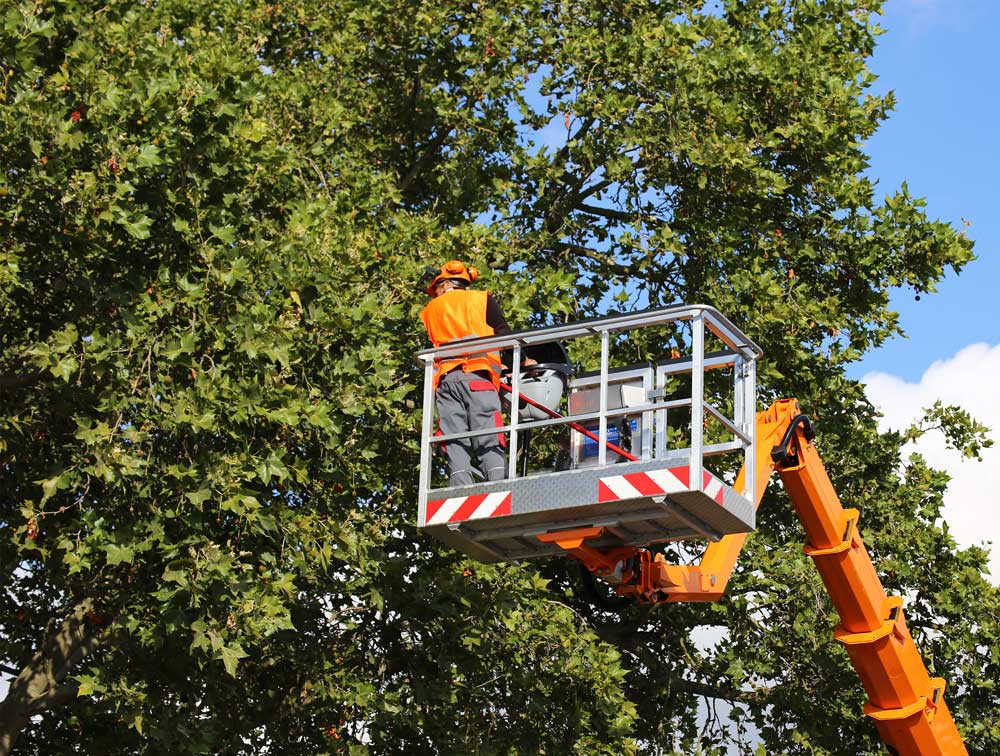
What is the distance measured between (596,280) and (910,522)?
4.96 meters

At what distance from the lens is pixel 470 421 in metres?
10.9

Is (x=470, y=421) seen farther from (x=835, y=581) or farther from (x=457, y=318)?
(x=835, y=581)

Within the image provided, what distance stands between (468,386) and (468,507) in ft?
3.29

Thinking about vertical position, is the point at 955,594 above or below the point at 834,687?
above

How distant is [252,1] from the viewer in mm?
20609

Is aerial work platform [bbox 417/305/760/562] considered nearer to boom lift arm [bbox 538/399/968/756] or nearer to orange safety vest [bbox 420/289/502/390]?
orange safety vest [bbox 420/289/502/390]

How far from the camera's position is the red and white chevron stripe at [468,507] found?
33.6 feet

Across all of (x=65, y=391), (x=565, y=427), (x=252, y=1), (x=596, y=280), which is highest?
(x=252, y=1)

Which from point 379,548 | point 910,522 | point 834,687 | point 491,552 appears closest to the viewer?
point 491,552

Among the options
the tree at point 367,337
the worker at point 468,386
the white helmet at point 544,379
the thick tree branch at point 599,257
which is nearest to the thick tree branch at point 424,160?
the tree at point 367,337

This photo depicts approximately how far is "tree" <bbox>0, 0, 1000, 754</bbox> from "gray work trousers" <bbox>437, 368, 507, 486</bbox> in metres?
2.27

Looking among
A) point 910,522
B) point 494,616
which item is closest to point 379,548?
point 494,616

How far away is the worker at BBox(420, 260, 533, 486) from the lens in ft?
35.1

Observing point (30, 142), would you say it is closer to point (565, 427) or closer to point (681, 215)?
point (565, 427)
